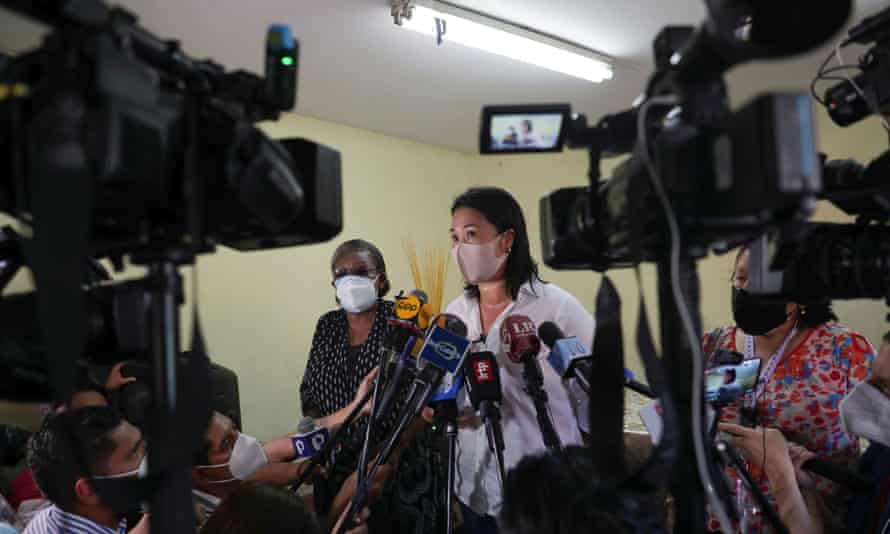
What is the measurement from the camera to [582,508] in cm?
89

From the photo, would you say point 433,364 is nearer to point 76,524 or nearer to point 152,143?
point 76,524

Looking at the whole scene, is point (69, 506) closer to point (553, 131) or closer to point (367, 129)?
point (553, 131)

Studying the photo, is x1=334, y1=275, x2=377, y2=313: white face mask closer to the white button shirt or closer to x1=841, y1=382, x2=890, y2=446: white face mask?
the white button shirt

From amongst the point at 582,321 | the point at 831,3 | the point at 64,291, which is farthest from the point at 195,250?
the point at 582,321

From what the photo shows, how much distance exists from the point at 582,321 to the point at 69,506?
50.9 inches

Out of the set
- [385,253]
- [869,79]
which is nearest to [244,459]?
[869,79]

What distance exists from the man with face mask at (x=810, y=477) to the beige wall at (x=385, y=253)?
1979 millimetres

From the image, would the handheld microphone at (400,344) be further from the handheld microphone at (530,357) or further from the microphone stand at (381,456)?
the handheld microphone at (530,357)

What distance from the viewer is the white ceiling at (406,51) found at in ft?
9.53

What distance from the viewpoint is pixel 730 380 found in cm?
135

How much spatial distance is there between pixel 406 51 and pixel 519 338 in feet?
6.95

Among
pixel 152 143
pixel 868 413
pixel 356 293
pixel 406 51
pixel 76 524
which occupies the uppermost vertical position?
pixel 406 51

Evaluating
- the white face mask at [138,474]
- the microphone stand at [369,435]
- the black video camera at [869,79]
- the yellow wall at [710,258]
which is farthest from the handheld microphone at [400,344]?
the yellow wall at [710,258]

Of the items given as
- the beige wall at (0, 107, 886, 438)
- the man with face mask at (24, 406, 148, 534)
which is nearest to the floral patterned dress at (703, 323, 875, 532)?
the man with face mask at (24, 406, 148, 534)
